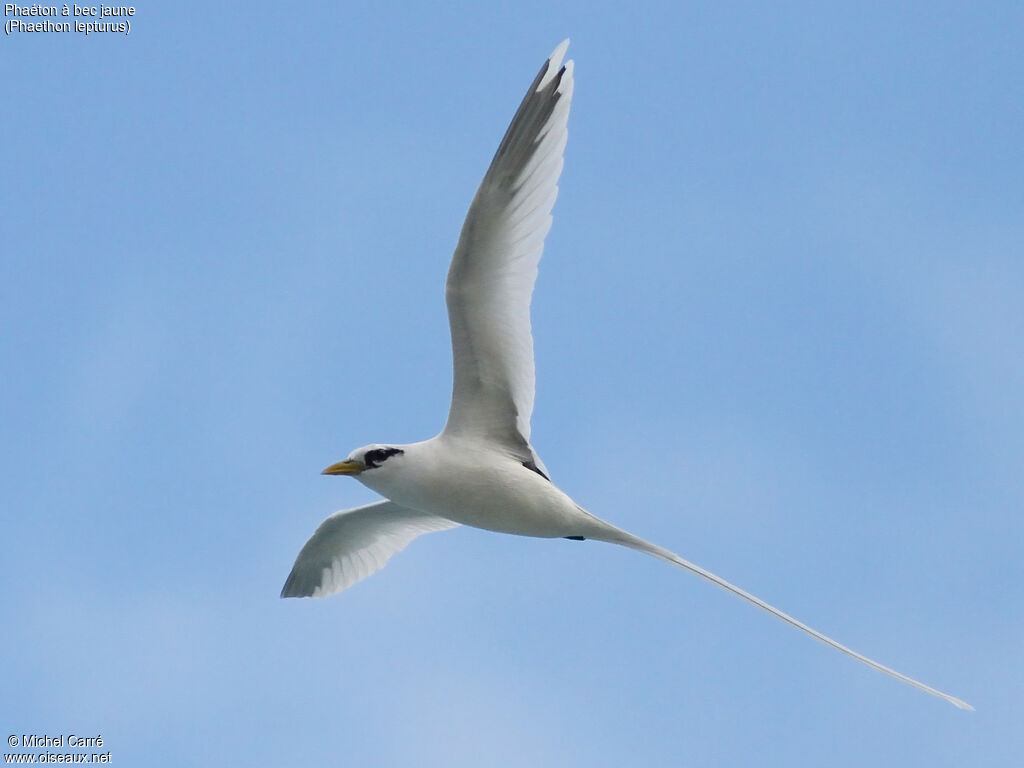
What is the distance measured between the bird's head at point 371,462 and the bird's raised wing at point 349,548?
252 centimetres

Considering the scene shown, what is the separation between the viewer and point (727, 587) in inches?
471

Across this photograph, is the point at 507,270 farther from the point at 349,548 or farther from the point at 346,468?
the point at 349,548

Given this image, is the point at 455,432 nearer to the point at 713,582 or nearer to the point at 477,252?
the point at 477,252

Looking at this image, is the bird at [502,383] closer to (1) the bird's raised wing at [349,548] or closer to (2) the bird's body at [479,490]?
(2) the bird's body at [479,490]

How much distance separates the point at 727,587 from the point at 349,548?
5.38 metres

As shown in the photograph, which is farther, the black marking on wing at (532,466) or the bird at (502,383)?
the black marking on wing at (532,466)

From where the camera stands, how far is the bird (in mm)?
12156

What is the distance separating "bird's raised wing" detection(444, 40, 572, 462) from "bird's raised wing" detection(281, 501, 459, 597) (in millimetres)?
2535

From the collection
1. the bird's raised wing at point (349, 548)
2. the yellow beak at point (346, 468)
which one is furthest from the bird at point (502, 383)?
the bird's raised wing at point (349, 548)

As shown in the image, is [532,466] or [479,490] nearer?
[479,490]

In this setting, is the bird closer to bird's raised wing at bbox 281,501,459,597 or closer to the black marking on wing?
the black marking on wing

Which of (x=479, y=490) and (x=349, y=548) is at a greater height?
(x=479, y=490)

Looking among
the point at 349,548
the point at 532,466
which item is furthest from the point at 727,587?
the point at 349,548

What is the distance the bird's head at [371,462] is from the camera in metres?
12.6
